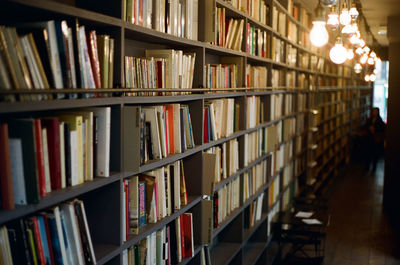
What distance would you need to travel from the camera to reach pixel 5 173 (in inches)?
61.4

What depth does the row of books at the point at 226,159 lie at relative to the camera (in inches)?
151

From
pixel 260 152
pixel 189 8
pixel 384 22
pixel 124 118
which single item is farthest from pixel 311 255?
pixel 384 22

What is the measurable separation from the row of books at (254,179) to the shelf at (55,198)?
8.57 feet

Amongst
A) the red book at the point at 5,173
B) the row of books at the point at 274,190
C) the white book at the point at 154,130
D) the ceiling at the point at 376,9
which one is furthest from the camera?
the ceiling at the point at 376,9

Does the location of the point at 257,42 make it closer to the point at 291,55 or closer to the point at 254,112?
the point at 254,112

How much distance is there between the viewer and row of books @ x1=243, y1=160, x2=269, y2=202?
4.68 meters

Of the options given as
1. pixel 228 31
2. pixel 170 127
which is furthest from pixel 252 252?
pixel 170 127

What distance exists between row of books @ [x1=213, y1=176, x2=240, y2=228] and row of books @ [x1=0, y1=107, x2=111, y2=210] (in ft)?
6.04

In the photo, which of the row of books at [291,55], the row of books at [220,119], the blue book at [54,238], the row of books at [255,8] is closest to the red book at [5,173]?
the blue book at [54,238]

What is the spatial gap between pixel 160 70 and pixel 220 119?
1.17m

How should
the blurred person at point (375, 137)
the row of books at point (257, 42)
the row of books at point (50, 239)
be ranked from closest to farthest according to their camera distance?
the row of books at point (50, 239)
the row of books at point (257, 42)
the blurred person at point (375, 137)

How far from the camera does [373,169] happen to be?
12.6m

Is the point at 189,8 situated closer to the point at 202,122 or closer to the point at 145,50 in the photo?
the point at 145,50

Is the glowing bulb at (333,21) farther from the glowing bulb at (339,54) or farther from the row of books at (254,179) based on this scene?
the row of books at (254,179)
